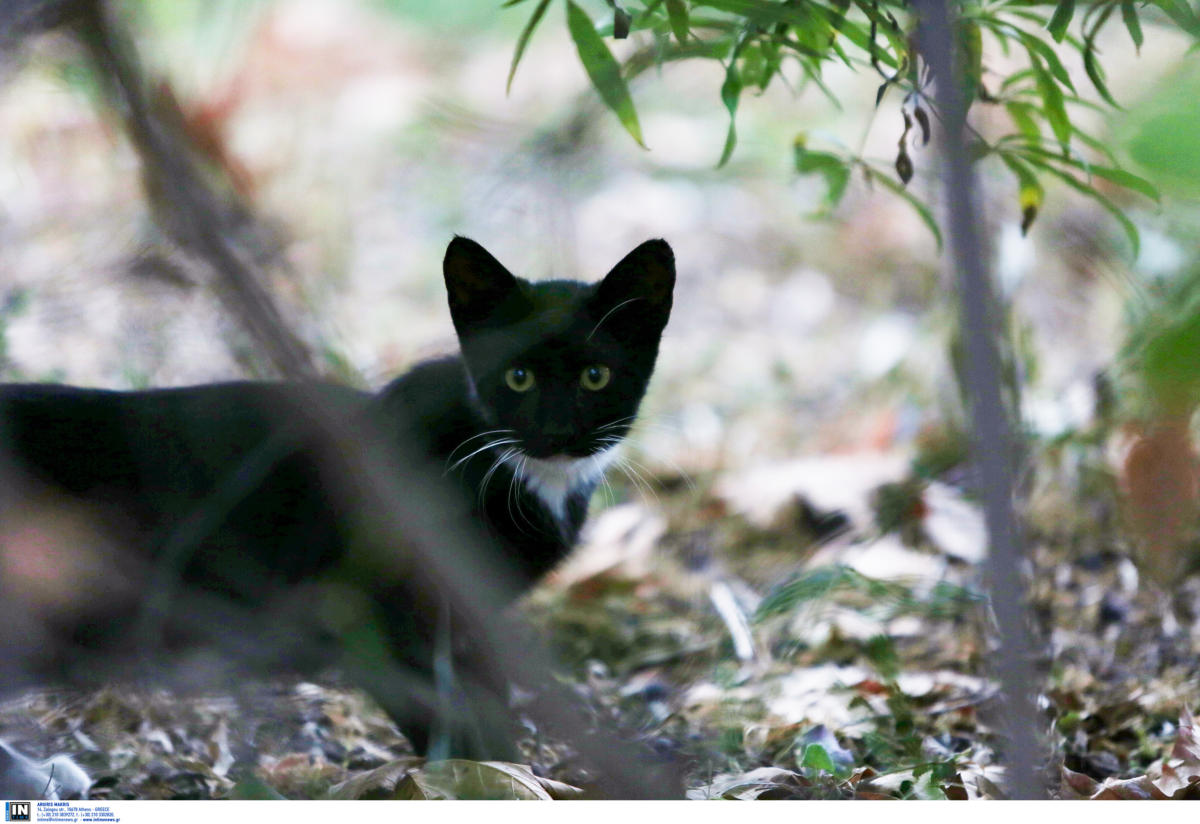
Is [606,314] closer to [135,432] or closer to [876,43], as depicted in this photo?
[876,43]

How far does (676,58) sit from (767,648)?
119cm

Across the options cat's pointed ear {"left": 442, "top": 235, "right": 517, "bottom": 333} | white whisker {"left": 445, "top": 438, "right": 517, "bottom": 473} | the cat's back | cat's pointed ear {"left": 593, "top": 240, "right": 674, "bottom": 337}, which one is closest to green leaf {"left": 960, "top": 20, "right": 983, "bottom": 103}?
cat's pointed ear {"left": 593, "top": 240, "right": 674, "bottom": 337}

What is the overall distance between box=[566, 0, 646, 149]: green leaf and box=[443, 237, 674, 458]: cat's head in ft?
1.19

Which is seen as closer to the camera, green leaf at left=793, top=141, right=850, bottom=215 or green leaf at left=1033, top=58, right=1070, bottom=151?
green leaf at left=1033, top=58, right=1070, bottom=151

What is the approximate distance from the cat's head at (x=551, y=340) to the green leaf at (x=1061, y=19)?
1.99 feet

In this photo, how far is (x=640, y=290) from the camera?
1.63 meters

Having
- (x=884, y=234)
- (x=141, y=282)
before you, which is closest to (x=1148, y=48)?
(x=141, y=282)

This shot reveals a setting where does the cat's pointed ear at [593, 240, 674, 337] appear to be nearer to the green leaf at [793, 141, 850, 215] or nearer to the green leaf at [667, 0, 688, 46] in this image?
the green leaf at [793, 141, 850, 215]

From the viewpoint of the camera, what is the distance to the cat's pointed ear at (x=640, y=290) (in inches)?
62.1

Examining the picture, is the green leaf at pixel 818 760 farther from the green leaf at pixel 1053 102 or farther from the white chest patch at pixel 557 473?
the green leaf at pixel 1053 102

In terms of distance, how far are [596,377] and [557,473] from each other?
0.20 meters

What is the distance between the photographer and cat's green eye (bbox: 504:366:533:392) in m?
1.64

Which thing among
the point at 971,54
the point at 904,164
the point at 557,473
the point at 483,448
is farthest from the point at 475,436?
the point at 971,54

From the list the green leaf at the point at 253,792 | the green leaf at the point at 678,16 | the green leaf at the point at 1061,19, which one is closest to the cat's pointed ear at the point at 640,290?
the green leaf at the point at 678,16
